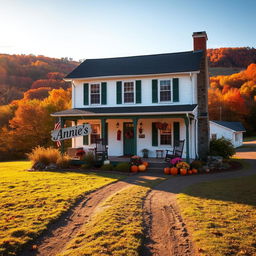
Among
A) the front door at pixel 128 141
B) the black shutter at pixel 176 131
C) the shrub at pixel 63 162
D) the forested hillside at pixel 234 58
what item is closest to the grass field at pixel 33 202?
the shrub at pixel 63 162

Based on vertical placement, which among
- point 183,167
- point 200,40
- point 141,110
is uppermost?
point 200,40

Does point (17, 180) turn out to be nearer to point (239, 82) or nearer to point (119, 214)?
point (119, 214)

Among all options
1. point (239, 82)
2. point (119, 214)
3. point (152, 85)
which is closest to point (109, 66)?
point (152, 85)

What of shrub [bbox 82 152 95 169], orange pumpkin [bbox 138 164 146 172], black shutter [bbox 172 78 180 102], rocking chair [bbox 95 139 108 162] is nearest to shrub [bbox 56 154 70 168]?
shrub [bbox 82 152 95 169]

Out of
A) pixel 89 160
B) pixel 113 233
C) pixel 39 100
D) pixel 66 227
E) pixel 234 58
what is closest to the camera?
pixel 113 233

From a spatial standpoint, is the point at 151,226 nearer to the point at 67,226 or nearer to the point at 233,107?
the point at 67,226

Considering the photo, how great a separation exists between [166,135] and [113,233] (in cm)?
1177

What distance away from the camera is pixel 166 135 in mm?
16812

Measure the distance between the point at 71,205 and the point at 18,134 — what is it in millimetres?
26664

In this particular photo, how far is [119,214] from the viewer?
263 inches

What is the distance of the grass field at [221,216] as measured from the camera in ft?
16.2

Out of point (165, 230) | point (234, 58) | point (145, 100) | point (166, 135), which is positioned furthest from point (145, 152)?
point (234, 58)

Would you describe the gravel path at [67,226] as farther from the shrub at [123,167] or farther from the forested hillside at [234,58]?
the forested hillside at [234,58]

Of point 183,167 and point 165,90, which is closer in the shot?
point 183,167
